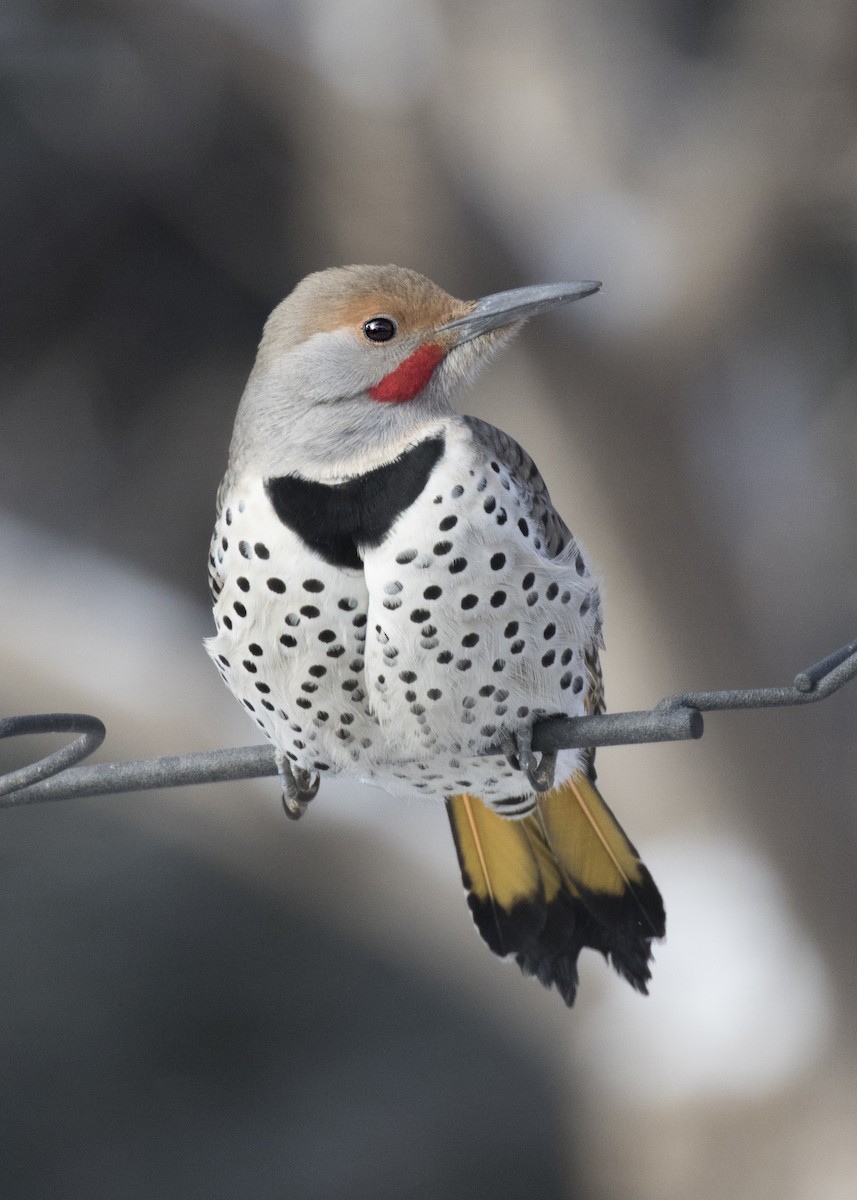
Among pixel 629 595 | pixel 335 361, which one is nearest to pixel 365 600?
pixel 335 361

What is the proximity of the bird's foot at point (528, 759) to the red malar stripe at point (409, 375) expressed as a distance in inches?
14.6

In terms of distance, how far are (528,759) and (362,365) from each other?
0.44 m

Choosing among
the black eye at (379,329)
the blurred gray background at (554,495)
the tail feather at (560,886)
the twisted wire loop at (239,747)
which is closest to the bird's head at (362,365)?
the black eye at (379,329)

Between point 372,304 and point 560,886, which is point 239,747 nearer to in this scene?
point 372,304

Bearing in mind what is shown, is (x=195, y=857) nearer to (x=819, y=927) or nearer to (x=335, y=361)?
(x=819, y=927)

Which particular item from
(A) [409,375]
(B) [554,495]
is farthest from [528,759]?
(B) [554,495]

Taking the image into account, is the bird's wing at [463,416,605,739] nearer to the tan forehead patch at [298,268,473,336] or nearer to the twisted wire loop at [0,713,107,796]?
the tan forehead patch at [298,268,473,336]

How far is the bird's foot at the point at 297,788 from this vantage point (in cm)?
169

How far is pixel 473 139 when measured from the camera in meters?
3.56

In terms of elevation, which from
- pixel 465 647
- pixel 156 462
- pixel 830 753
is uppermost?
pixel 156 462

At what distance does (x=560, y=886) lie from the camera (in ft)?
6.01

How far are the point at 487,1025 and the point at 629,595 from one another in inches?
58.7

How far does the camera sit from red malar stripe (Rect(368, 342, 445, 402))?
4.81 ft

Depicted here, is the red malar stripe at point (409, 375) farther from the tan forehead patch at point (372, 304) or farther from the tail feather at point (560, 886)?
the tail feather at point (560, 886)
